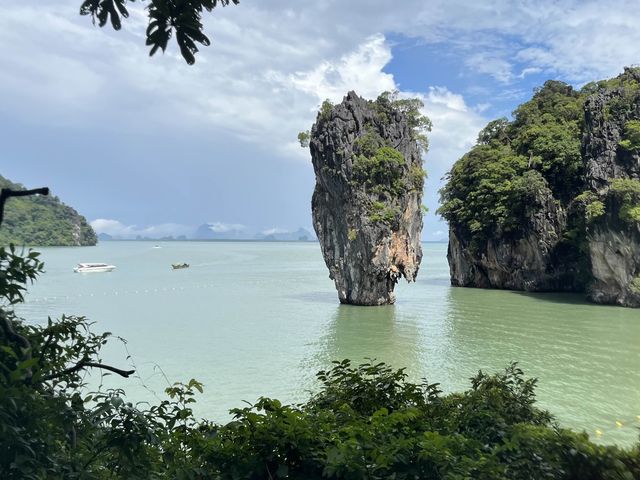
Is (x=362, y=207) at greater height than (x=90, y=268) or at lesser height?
greater

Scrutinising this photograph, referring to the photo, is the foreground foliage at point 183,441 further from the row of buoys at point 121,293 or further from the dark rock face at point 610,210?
the row of buoys at point 121,293

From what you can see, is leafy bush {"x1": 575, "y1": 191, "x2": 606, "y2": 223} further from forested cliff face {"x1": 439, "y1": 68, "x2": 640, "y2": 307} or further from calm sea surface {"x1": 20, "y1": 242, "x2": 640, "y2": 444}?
calm sea surface {"x1": 20, "y1": 242, "x2": 640, "y2": 444}

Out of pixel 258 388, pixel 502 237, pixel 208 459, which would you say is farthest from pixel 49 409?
pixel 502 237

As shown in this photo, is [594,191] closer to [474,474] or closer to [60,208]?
[474,474]

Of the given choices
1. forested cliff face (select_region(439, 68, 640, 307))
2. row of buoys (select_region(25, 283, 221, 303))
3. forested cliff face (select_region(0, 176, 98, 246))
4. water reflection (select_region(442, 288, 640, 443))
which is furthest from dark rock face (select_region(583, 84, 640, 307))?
forested cliff face (select_region(0, 176, 98, 246))

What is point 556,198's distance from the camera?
33094mm

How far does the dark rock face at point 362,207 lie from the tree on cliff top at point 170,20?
23.2 m

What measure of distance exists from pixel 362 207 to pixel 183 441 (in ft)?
75.6

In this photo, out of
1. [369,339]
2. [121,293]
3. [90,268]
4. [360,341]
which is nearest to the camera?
[360,341]

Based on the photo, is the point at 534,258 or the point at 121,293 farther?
the point at 534,258

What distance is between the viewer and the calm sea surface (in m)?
11.2

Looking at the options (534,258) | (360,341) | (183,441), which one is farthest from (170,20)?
(534,258)

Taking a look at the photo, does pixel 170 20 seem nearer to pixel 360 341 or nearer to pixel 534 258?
pixel 360 341

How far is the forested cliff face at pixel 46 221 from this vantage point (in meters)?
81.1
